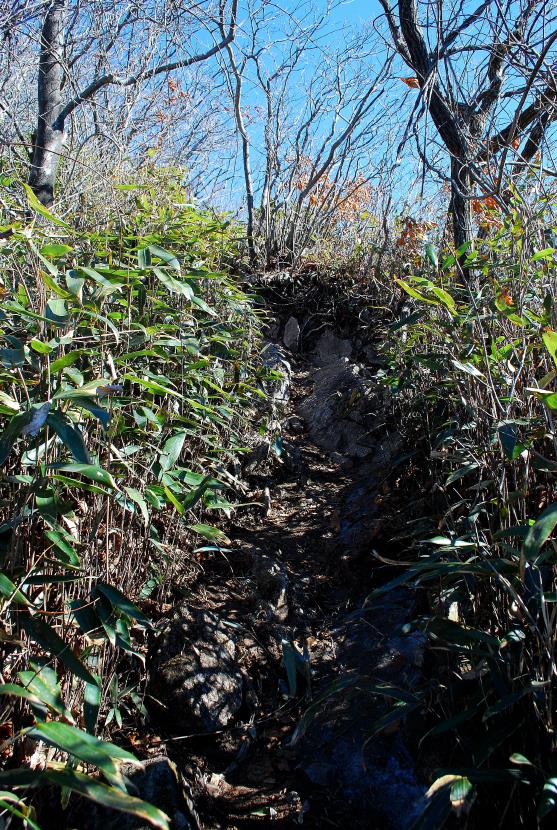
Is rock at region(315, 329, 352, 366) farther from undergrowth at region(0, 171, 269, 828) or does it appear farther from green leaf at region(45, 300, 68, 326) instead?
green leaf at region(45, 300, 68, 326)

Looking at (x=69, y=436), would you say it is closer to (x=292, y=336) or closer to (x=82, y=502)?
(x=82, y=502)

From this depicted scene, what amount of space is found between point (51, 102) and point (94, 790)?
4396 mm

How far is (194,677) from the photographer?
1783 millimetres

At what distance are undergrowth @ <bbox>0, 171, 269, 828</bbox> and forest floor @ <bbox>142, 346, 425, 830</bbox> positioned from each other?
249 millimetres

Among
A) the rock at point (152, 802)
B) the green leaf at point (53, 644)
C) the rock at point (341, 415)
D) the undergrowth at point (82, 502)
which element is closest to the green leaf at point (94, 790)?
the undergrowth at point (82, 502)

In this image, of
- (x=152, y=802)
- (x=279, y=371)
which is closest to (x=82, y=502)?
(x=152, y=802)

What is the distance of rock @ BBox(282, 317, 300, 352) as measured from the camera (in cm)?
476

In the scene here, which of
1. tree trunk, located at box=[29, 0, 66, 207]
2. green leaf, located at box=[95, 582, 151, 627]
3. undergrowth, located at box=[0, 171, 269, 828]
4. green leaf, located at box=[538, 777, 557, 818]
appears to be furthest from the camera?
tree trunk, located at box=[29, 0, 66, 207]

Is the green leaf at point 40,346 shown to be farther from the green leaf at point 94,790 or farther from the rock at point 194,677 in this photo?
the rock at point 194,677

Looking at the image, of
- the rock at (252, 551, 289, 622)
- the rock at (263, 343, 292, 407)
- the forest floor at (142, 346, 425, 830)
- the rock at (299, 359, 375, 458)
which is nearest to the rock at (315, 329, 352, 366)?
the rock at (263, 343, 292, 407)

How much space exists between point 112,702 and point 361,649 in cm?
82

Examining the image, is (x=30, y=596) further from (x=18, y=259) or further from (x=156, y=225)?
(x=156, y=225)

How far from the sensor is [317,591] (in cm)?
239

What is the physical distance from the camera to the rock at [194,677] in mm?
1745
